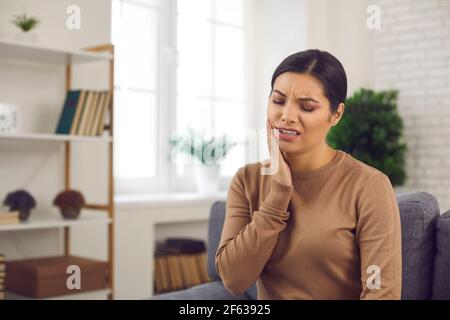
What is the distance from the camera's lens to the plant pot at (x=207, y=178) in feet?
9.78

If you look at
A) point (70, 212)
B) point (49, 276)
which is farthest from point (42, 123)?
point (49, 276)

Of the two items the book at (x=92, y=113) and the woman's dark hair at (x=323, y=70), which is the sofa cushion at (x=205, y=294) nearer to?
the woman's dark hair at (x=323, y=70)

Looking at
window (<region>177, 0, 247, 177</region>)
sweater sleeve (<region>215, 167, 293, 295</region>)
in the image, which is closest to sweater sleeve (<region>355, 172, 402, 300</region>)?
sweater sleeve (<region>215, 167, 293, 295</region>)

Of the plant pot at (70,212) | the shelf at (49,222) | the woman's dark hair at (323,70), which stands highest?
the woman's dark hair at (323,70)

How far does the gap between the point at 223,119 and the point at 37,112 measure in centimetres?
114

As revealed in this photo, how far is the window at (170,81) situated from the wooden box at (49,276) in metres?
0.52

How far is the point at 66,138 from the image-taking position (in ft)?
7.07

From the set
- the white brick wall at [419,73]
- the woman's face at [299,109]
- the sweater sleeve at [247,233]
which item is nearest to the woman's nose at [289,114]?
the woman's face at [299,109]

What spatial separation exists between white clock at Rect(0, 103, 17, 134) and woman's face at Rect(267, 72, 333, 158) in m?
1.43

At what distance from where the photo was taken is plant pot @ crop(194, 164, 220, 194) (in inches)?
117

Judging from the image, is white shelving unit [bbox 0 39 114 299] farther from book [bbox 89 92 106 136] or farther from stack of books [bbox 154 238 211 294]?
stack of books [bbox 154 238 211 294]

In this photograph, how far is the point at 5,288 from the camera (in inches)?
81.8
